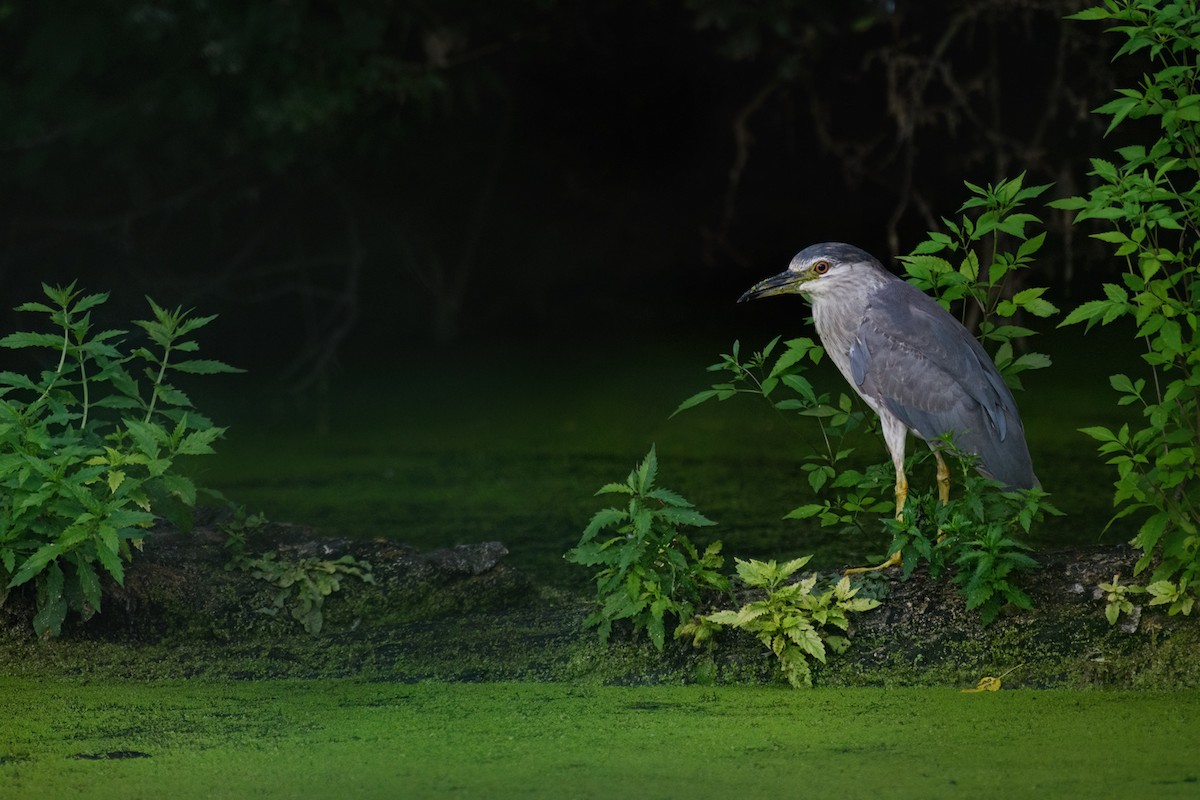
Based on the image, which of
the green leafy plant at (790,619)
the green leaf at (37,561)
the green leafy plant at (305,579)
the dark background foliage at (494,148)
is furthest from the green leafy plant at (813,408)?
the dark background foliage at (494,148)

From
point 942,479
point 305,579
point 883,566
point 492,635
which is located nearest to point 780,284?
point 942,479

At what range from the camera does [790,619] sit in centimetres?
251

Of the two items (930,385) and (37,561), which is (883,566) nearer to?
(930,385)

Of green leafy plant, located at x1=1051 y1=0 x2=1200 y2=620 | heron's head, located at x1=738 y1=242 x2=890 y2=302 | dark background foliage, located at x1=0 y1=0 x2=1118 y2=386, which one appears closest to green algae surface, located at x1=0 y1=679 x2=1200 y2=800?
green leafy plant, located at x1=1051 y1=0 x2=1200 y2=620

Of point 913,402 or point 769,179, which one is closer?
point 913,402

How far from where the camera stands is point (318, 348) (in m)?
5.99

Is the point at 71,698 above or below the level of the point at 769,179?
below

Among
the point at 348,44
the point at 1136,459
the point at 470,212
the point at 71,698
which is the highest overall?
the point at 348,44

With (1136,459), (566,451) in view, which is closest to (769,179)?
(566,451)

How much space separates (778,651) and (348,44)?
362 centimetres

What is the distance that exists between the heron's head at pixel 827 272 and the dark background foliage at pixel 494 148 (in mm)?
1432

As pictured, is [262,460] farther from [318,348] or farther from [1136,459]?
[1136,459]

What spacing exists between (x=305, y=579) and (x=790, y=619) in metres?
0.99

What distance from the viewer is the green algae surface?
2.03 meters
